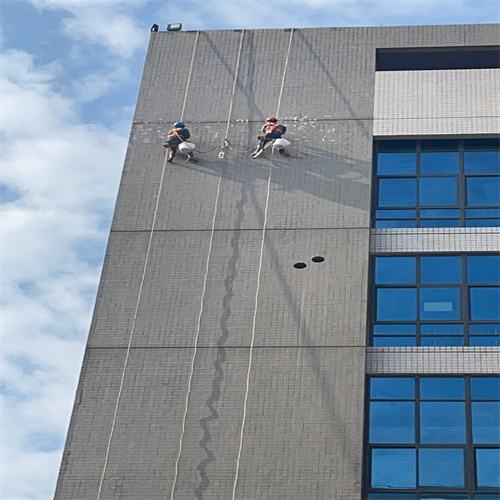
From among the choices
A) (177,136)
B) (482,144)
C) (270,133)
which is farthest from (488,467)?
(177,136)

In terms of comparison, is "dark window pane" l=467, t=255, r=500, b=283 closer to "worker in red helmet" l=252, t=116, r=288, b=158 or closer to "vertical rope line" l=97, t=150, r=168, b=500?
"worker in red helmet" l=252, t=116, r=288, b=158

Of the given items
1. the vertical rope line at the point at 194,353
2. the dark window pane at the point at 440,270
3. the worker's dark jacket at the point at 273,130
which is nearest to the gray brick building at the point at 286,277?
the vertical rope line at the point at 194,353

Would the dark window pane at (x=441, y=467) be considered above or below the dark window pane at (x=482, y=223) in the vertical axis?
below

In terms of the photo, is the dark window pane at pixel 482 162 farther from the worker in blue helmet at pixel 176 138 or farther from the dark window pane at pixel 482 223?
the worker in blue helmet at pixel 176 138

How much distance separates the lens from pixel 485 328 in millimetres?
19906

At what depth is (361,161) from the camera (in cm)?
2233

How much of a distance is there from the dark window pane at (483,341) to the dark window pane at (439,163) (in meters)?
4.26

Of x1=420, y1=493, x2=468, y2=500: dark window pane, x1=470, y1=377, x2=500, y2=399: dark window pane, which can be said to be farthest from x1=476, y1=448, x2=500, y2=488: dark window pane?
x1=470, y1=377, x2=500, y2=399: dark window pane

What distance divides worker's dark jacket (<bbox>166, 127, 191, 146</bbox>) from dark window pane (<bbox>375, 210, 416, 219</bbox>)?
467 centimetres

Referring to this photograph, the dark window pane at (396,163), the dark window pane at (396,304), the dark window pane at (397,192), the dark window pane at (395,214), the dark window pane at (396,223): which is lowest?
the dark window pane at (396,304)

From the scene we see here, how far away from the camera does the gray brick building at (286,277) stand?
18312 mm

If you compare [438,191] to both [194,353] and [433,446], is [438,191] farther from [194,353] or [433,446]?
[194,353]

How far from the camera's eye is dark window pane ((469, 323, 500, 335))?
19828 mm

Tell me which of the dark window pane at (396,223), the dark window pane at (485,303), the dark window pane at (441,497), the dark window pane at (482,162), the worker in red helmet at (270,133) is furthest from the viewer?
the worker in red helmet at (270,133)
